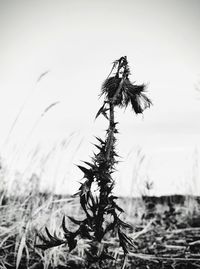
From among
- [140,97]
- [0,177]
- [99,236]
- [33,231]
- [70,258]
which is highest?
[140,97]

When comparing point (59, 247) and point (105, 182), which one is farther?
point (59, 247)

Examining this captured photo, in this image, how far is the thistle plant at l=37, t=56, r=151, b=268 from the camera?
96 cm

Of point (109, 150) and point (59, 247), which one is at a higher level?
point (109, 150)

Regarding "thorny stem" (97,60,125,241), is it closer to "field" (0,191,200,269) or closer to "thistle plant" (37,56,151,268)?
"thistle plant" (37,56,151,268)

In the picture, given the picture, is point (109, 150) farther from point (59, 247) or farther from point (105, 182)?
point (59, 247)

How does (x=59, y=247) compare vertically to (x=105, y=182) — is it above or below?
below

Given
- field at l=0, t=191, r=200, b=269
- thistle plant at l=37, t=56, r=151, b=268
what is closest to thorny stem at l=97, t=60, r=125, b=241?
thistle plant at l=37, t=56, r=151, b=268

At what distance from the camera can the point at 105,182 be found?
3.18ft

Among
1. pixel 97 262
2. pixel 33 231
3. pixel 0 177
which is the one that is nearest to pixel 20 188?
pixel 0 177

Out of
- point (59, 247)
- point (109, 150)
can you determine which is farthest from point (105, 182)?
point (59, 247)

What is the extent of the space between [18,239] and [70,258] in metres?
0.45

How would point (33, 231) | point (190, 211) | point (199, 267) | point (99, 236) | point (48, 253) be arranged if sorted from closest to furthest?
point (99, 236)
point (199, 267)
point (48, 253)
point (33, 231)
point (190, 211)

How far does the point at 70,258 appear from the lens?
1.89m

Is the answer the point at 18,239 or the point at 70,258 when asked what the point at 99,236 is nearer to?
the point at 70,258
